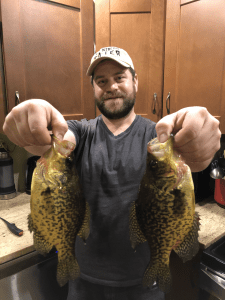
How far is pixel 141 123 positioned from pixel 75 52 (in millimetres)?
848

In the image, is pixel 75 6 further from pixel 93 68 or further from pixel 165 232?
pixel 165 232

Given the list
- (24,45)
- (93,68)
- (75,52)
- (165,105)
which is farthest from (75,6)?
(165,105)

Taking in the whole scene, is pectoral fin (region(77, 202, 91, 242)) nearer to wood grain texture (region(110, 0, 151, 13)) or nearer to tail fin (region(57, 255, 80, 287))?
tail fin (region(57, 255, 80, 287))

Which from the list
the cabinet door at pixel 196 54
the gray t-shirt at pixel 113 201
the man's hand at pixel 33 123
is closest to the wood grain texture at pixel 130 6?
the cabinet door at pixel 196 54

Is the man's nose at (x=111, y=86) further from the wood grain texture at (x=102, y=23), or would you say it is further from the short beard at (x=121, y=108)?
the wood grain texture at (x=102, y=23)

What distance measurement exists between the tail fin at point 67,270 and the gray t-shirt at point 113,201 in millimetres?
293

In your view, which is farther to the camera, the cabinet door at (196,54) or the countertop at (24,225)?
the cabinet door at (196,54)

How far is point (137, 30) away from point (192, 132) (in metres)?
1.31

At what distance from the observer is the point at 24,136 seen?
0.62 metres

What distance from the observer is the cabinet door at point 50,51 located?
1.35m

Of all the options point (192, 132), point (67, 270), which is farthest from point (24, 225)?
point (192, 132)

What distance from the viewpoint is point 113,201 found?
3.08 feet

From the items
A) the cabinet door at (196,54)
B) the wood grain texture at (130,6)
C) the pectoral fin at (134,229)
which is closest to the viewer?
the pectoral fin at (134,229)

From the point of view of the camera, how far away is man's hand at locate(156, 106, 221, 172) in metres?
0.57
